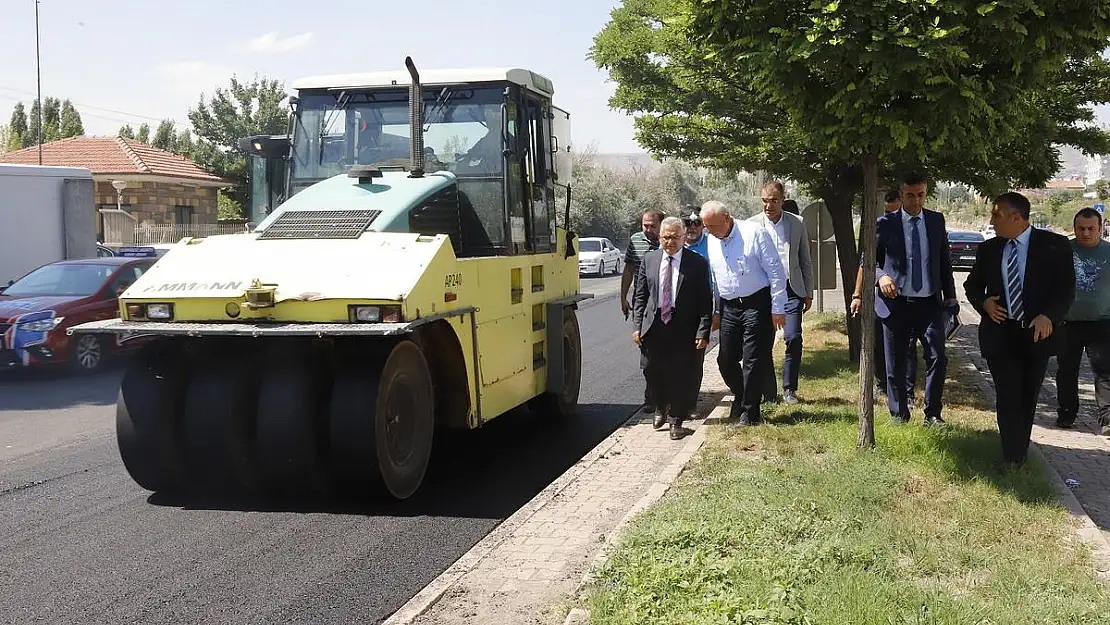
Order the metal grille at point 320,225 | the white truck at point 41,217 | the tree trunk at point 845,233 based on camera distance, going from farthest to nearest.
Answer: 1. the white truck at point 41,217
2. the tree trunk at point 845,233
3. the metal grille at point 320,225

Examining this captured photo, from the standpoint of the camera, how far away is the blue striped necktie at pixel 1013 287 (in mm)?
7141

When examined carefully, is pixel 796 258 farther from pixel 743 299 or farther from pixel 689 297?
pixel 689 297

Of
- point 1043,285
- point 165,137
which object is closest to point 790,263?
point 1043,285

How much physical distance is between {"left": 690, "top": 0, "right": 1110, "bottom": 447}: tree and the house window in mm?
35371

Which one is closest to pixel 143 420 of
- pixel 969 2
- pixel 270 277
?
pixel 270 277

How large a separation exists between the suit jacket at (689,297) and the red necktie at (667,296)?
0.04 meters

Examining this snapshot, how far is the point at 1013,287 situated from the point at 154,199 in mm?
35522

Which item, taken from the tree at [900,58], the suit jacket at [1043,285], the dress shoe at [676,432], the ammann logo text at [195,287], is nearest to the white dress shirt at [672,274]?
the dress shoe at [676,432]

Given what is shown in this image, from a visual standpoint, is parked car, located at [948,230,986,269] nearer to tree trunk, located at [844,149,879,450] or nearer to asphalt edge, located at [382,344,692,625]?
asphalt edge, located at [382,344,692,625]

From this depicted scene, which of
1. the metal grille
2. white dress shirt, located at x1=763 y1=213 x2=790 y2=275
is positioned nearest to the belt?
white dress shirt, located at x1=763 y1=213 x2=790 y2=275

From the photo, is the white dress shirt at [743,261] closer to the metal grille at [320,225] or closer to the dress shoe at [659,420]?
the dress shoe at [659,420]

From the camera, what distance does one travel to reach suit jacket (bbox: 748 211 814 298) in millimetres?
9953

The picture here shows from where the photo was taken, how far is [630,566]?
507cm

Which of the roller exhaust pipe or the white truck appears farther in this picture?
the white truck
